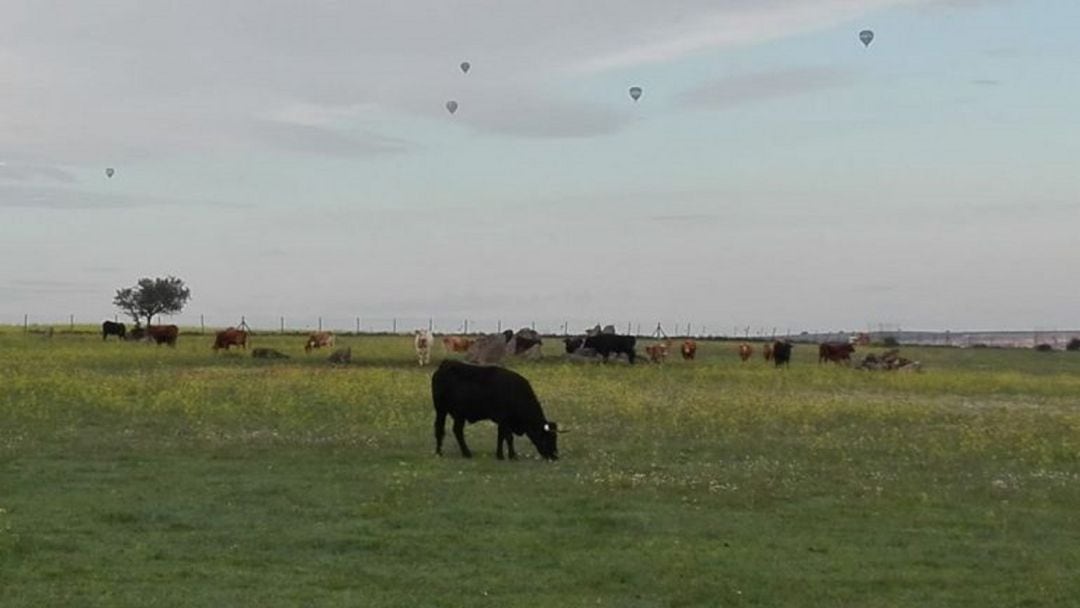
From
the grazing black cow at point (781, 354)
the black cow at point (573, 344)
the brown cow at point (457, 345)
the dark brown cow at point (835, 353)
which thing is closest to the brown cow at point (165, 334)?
the brown cow at point (457, 345)

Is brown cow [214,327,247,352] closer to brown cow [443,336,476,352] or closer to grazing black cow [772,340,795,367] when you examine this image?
brown cow [443,336,476,352]

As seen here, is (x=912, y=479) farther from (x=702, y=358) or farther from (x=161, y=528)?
(x=702, y=358)

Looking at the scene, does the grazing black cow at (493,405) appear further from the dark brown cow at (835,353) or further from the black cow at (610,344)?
the dark brown cow at (835,353)

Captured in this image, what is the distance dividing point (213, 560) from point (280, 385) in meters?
24.5

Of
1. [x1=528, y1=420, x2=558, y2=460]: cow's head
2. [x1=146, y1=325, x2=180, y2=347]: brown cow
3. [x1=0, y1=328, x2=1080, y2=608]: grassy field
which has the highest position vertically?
[x1=146, y1=325, x2=180, y2=347]: brown cow

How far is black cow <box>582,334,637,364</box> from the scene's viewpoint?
59.6 meters

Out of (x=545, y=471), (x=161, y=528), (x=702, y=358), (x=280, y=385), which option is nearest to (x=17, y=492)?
(x=161, y=528)

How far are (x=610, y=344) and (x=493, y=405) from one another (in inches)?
1463

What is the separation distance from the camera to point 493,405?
912 inches

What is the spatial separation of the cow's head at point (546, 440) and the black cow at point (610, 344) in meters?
36.3

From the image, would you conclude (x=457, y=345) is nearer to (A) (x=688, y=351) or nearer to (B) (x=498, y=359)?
(A) (x=688, y=351)

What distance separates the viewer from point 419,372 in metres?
47.4

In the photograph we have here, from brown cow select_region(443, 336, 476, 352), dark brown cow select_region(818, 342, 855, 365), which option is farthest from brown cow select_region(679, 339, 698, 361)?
brown cow select_region(443, 336, 476, 352)

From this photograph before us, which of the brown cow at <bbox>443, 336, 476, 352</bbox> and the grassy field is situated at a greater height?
the brown cow at <bbox>443, 336, 476, 352</bbox>
